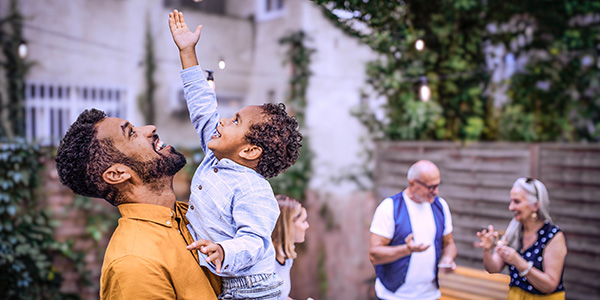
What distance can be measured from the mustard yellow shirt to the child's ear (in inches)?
14.9

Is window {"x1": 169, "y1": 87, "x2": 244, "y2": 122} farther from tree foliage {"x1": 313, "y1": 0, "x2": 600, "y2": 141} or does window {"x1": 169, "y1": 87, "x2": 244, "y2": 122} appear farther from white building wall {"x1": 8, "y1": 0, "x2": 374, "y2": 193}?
tree foliage {"x1": 313, "y1": 0, "x2": 600, "y2": 141}

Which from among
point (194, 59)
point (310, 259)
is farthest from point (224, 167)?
point (310, 259)

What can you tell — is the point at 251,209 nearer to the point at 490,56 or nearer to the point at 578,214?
the point at 578,214

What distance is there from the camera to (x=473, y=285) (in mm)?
3959

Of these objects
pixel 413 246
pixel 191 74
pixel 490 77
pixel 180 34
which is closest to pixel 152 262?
pixel 191 74

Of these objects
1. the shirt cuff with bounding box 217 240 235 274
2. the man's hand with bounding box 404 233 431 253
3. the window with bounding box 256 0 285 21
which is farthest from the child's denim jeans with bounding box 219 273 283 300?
the window with bounding box 256 0 285 21

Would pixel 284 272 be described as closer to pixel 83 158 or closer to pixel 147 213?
pixel 147 213

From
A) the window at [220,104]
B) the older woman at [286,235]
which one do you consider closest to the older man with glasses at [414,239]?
the older woman at [286,235]

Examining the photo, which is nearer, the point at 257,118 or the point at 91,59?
the point at 257,118

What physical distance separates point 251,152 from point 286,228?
57 centimetres

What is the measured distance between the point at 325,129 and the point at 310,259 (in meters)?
1.79

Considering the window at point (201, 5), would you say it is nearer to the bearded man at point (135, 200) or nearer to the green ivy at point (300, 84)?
the green ivy at point (300, 84)

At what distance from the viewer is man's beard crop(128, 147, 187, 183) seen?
1.94 m

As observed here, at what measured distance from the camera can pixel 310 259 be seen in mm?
6762
